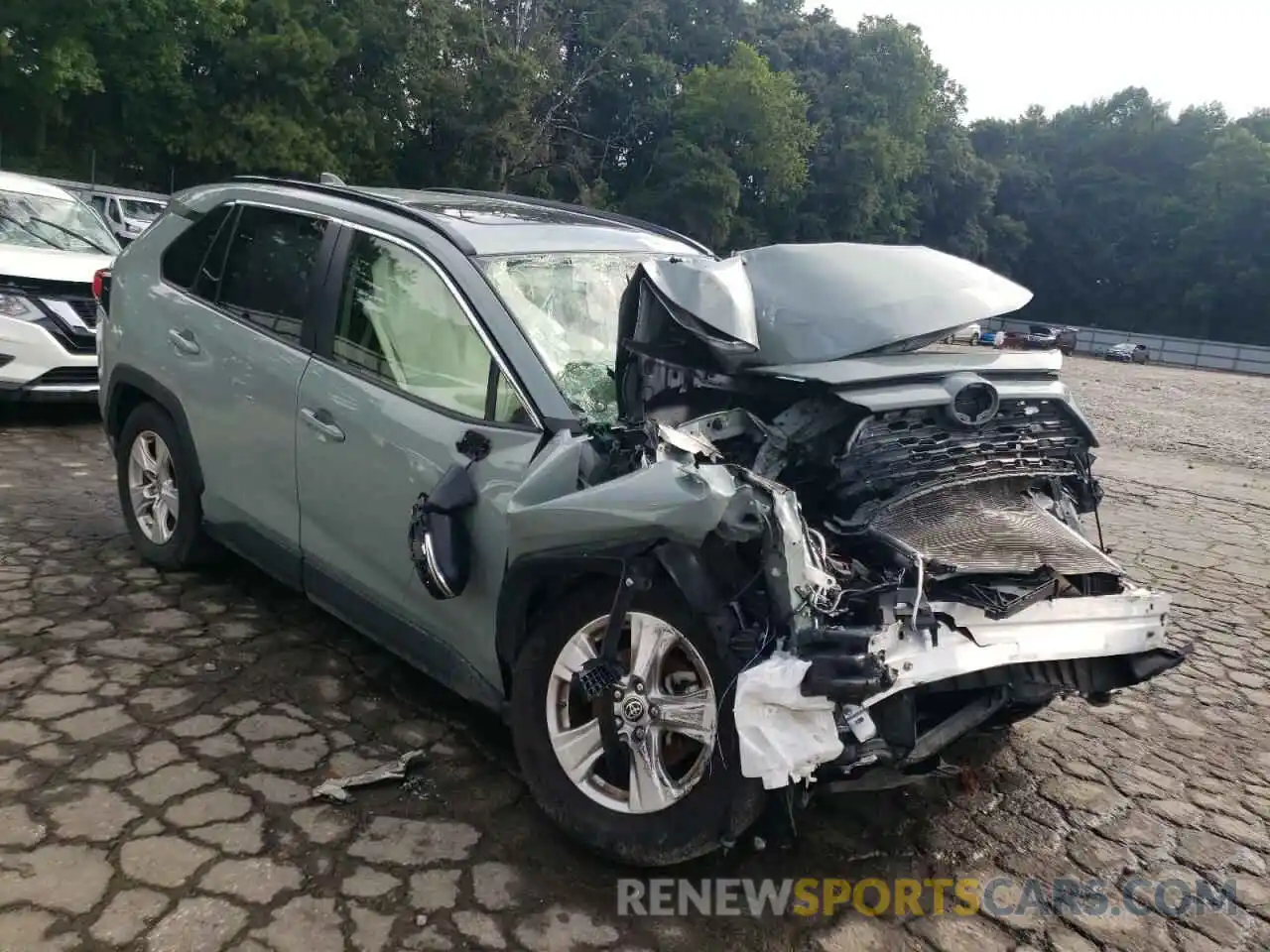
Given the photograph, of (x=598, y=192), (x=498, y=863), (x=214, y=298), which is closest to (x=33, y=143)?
(x=598, y=192)

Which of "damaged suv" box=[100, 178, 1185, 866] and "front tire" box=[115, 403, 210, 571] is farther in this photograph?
"front tire" box=[115, 403, 210, 571]

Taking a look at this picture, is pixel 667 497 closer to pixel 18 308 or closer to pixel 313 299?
pixel 313 299

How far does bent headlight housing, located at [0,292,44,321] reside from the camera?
702cm

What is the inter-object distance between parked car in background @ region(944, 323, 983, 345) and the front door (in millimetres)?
1420

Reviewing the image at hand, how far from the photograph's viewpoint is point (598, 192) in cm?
4712

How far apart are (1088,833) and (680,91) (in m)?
56.1

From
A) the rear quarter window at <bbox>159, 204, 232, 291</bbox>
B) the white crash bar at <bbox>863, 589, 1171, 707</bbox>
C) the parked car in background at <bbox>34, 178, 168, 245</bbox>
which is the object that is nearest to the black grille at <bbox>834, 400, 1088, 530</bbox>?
the white crash bar at <bbox>863, 589, 1171, 707</bbox>

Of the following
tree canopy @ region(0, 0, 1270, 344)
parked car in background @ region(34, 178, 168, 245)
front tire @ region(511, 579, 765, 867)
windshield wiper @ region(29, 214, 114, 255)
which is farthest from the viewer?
tree canopy @ region(0, 0, 1270, 344)

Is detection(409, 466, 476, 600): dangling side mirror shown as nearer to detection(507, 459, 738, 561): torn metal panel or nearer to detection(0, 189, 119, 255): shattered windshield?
detection(507, 459, 738, 561): torn metal panel

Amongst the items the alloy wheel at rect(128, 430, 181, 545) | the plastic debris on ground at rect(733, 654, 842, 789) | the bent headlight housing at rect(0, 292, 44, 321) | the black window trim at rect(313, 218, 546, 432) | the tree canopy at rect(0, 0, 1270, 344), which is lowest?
the alloy wheel at rect(128, 430, 181, 545)

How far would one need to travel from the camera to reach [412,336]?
3451 millimetres

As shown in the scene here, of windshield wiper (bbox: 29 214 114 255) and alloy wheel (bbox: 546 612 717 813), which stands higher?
windshield wiper (bbox: 29 214 114 255)

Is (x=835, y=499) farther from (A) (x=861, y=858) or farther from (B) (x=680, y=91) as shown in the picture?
(B) (x=680, y=91)

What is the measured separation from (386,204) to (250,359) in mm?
821
